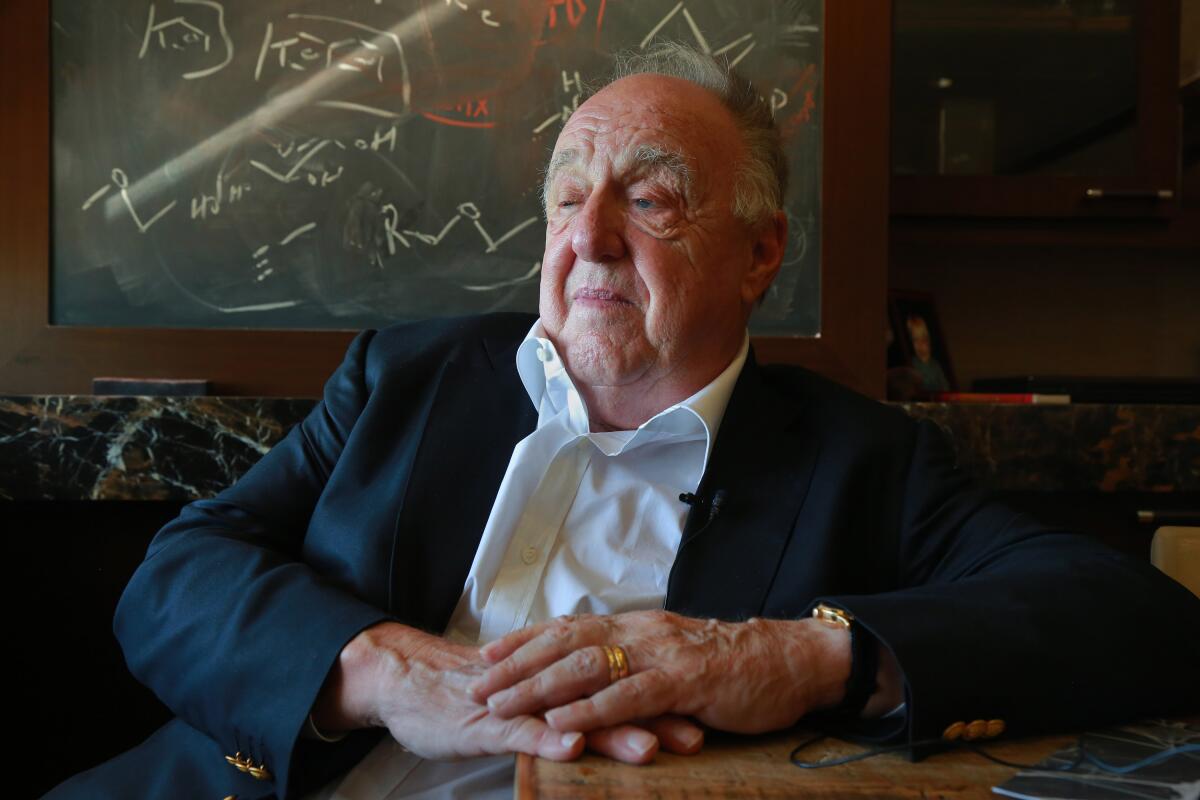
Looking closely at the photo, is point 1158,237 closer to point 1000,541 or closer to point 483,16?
point 1000,541

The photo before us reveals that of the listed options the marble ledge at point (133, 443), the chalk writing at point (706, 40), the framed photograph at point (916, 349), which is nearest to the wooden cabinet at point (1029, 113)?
the framed photograph at point (916, 349)

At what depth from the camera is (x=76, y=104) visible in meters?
1.95

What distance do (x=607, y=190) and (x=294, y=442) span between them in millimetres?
607

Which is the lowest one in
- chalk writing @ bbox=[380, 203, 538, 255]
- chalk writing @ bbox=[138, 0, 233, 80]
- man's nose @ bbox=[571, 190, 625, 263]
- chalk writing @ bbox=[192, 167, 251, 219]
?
man's nose @ bbox=[571, 190, 625, 263]

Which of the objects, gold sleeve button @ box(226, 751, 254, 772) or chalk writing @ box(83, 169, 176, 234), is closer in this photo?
gold sleeve button @ box(226, 751, 254, 772)

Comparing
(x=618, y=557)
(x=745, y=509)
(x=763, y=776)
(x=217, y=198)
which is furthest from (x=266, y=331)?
(x=763, y=776)

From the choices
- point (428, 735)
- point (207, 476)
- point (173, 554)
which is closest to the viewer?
point (428, 735)

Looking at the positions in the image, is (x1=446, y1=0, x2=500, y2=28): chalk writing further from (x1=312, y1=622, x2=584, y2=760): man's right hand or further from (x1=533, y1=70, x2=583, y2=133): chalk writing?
(x1=312, y1=622, x2=584, y2=760): man's right hand

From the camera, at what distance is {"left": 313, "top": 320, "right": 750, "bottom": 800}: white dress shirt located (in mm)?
1343

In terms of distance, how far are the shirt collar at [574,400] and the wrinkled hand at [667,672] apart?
0.45 meters

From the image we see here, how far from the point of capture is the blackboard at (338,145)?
196 centimetres

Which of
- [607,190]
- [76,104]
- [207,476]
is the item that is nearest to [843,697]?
[607,190]

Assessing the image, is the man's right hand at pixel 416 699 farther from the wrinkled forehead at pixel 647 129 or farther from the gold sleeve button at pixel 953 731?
the wrinkled forehead at pixel 647 129

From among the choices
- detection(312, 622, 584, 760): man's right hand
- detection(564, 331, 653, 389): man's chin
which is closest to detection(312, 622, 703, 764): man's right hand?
detection(312, 622, 584, 760): man's right hand
